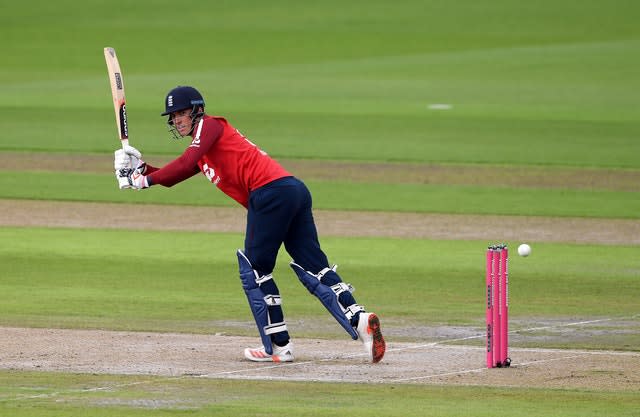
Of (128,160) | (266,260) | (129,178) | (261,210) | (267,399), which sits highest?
(128,160)

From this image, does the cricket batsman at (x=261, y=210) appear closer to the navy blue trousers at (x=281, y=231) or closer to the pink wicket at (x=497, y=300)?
the navy blue trousers at (x=281, y=231)

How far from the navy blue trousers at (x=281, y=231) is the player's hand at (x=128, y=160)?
0.86 metres

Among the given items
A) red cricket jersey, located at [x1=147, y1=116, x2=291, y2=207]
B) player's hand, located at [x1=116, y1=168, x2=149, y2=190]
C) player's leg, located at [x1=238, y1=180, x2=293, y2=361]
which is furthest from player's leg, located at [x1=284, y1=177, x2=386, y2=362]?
player's hand, located at [x1=116, y1=168, x2=149, y2=190]

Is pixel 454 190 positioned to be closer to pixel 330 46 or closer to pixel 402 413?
pixel 402 413

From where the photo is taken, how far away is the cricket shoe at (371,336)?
32.9 ft

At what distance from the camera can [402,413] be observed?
27.7 ft

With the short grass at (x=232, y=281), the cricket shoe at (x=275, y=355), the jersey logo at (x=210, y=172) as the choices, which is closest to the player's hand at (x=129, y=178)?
the jersey logo at (x=210, y=172)

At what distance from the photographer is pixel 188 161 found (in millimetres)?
10094

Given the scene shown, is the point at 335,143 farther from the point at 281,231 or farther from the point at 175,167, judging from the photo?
the point at 175,167

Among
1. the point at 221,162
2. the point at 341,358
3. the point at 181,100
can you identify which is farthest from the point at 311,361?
the point at 181,100

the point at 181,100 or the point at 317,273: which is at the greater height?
the point at 181,100

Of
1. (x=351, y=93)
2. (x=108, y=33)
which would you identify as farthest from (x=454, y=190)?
(x=108, y=33)

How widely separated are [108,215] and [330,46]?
34226mm

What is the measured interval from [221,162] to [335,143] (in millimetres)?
17388
